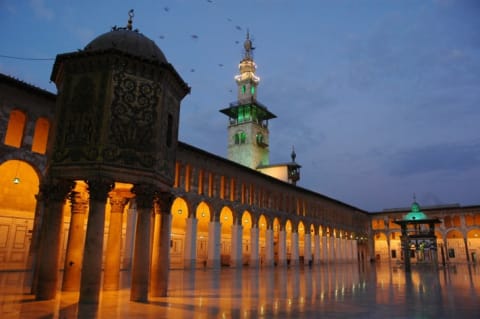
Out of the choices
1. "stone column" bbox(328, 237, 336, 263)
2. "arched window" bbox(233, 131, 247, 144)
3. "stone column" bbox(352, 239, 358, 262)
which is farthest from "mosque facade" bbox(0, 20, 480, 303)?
"stone column" bbox(352, 239, 358, 262)

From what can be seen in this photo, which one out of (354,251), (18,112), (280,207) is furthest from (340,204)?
(18,112)

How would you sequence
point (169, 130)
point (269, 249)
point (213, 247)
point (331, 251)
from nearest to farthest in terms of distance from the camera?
point (169, 130), point (213, 247), point (269, 249), point (331, 251)

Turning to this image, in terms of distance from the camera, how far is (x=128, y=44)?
42.7ft

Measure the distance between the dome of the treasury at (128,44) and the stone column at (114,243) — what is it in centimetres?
525

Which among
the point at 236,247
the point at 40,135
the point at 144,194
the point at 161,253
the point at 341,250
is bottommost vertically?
the point at 161,253

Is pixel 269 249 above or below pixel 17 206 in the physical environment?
below

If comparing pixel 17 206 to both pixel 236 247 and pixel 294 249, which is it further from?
pixel 294 249

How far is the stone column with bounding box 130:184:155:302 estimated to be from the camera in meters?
11.8

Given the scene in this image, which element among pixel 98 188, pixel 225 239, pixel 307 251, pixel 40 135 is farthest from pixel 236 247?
pixel 98 188

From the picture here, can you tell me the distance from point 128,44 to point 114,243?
7.28 metres

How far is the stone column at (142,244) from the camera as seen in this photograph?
1179 cm

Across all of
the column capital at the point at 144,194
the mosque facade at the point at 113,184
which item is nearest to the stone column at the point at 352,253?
the mosque facade at the point at 113,184

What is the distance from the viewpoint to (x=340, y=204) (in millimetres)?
63438

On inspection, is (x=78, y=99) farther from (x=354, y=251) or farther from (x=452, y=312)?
(x=354, y=251)
